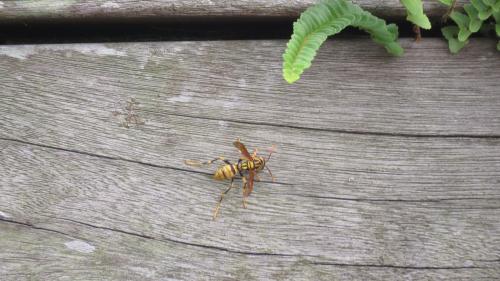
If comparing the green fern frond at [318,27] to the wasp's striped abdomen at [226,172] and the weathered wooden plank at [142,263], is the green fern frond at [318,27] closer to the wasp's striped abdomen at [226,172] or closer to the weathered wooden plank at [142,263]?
the wasp's striped abdomen at [226,172]

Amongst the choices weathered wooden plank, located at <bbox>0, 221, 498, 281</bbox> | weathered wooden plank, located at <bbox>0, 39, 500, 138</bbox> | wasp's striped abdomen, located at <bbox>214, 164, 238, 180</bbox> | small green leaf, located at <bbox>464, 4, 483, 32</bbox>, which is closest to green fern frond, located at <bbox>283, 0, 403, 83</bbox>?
weathered wooden plank, located at <bbox>0, 39, 500, 138</bbox>

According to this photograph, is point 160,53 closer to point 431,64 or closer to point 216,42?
point 216,42

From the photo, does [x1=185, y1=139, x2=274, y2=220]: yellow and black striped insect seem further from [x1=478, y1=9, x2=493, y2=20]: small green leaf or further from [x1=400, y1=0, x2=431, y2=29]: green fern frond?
[x1=478, y1=9, x2=493, y2=20]: small green leaf

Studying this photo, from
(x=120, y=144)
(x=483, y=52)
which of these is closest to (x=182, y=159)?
(x=120, y=144)

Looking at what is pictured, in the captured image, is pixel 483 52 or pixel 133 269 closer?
pixel 133 269

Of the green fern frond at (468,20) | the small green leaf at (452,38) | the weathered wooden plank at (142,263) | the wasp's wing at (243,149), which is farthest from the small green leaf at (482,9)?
the wasp's wing at (243,149)

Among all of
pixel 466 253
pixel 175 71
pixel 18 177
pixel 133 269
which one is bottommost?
pixel 466 253

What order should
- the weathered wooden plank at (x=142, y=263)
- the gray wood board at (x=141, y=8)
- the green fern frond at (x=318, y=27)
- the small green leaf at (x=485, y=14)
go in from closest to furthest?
the green fern frond at (x=318, y=27) → the weathered wooden plank at (x=142, y=263) → the small green leaf at (x=485, y=14) → the gray wood board at (x=141, y=8)

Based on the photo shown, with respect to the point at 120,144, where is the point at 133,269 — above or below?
below
